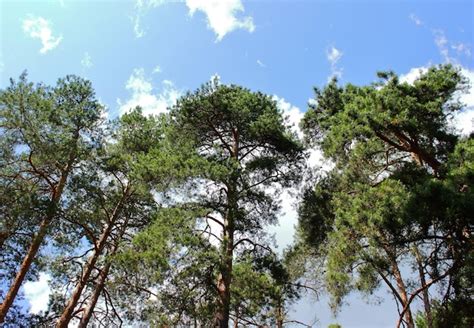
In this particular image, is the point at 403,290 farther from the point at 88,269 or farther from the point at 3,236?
the point at 3,236

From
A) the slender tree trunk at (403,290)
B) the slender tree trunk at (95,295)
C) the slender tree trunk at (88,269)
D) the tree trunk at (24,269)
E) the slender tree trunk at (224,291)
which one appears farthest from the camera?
the slender tree trunk at (95,295)

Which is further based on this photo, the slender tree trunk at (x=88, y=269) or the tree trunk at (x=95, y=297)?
the tree trunk at (x=95, y=297)

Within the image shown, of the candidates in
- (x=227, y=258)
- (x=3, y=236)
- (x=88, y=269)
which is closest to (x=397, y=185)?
(x=227, y=258)

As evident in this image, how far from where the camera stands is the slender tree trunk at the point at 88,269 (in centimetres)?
1097

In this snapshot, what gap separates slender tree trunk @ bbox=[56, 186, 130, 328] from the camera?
1097cm

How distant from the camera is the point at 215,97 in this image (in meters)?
12.1

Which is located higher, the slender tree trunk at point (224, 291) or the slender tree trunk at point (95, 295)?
the slender tree trunk at point (95, 295)

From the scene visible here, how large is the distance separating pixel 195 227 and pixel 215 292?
159 cm

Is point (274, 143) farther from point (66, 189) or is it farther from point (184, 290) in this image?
point (66, 189)

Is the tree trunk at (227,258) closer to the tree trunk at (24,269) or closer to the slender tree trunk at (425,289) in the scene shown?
the slender tree trunk at (425,289)

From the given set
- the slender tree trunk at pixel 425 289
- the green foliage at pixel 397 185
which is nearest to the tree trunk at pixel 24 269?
the green foliage at pixel 397 185

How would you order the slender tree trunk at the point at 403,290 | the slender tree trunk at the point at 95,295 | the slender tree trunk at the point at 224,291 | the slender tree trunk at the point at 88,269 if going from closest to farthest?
1. the slender tree trunk at the point at 224,291
2. the slender tree trunk at the point at 403,290
3. the slender tree trunk at the point at 88,269
4. the slender tree trunk at the point at 95,295

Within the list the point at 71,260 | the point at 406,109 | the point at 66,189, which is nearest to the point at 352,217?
the point at 406,109

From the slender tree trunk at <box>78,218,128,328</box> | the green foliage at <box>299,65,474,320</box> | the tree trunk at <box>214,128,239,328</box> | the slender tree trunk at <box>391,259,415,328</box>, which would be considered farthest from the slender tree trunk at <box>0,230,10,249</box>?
the slender tree trunk at <box>391,259,415,328</box>
